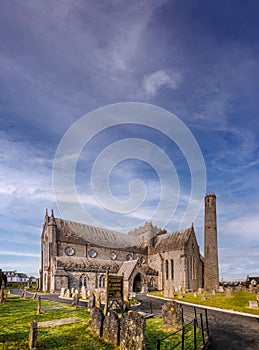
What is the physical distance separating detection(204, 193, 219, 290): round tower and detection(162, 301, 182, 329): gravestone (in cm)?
3616

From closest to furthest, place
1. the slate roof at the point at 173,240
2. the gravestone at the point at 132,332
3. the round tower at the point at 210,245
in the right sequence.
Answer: the gravestone at the point at 132,332 < the round tower at the point at 210,245 < the slate roof at the point at 173,240

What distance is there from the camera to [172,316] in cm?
1404

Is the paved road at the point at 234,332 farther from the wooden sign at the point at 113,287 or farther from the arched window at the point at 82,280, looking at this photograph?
the arched window at the point at 82,280

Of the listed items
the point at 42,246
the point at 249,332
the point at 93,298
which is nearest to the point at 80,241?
the point at 42,246

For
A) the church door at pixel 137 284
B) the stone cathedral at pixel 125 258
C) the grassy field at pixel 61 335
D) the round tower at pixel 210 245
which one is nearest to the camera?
the grassy field at pixel 61 335

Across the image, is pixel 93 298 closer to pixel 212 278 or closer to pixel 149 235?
pixel 212 278

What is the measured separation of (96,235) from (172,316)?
132ft

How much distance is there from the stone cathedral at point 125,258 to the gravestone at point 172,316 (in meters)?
22.8

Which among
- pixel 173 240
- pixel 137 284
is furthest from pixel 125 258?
pixel 137 284

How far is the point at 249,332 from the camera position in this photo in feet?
46.6

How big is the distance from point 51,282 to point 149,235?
26.5 meters

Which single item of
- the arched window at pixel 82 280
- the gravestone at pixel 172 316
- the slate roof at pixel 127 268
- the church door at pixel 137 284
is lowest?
the church door at pixel 137 284

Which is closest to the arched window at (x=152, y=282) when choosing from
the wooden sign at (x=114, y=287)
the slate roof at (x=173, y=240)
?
the slate roof at (x=173, y=240)

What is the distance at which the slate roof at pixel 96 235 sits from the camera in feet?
157
